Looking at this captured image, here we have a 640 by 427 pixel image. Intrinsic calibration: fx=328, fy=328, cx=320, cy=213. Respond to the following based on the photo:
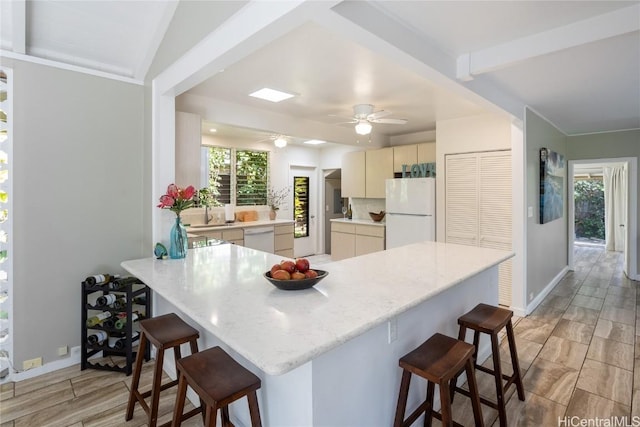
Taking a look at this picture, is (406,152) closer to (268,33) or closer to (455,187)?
(455,187)

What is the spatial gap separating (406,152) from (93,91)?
419 cm

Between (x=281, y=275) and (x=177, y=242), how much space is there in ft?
4.09

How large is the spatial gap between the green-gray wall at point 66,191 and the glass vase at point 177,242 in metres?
0.47

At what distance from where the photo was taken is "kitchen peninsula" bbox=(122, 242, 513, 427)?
1.21 meters

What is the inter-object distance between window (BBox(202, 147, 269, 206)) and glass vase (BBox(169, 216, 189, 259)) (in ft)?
10.5

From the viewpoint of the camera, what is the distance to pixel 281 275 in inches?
66.0

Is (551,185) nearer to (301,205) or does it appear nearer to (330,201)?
(330,201)

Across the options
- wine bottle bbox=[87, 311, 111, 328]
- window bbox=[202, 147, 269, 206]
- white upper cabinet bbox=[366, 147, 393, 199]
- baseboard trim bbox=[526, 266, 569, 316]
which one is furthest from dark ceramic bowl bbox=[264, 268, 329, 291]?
window bbox=[202, 147, 269, 206]

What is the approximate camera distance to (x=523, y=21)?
1.98m

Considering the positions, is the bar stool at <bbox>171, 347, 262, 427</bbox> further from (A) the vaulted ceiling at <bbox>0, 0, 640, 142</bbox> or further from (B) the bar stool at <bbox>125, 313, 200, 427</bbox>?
(A) the vaulted ceiling at <bbox>0, 0, 640, 142</bbox>

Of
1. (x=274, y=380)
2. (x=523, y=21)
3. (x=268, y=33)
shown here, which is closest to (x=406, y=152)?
(x=523, y=21)

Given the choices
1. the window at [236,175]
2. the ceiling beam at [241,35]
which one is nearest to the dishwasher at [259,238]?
the window at [236,175]
